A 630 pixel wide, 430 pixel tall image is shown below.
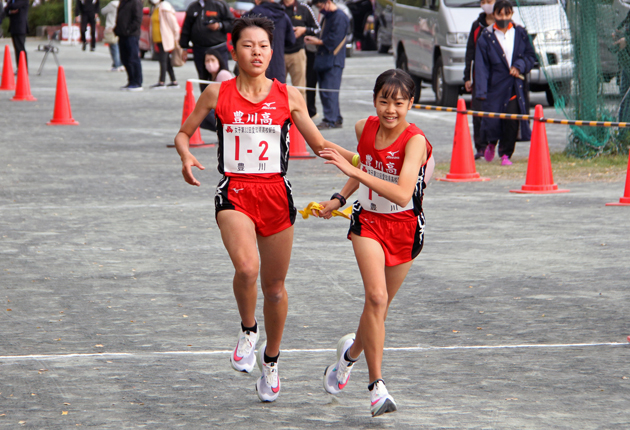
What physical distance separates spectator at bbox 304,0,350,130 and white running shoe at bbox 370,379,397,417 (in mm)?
11701

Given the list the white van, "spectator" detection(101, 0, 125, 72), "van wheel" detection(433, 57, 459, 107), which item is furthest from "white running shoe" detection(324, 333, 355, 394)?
"spectator" detection(101, 0, 125, 72)

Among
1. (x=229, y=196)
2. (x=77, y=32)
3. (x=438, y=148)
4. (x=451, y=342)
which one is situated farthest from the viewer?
(x=77, y=32)

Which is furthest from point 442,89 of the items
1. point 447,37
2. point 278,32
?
point 278,32

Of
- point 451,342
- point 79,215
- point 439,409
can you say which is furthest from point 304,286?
point 79,215

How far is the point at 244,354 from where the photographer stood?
4836 millimetres

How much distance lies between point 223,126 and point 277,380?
1.17m

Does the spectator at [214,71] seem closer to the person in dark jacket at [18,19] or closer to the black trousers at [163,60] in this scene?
the black trousers at [163,60]

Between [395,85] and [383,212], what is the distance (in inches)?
21.7

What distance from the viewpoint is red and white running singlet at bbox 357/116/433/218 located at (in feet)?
14.8

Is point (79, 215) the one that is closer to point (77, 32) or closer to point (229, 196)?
point (229, 196)

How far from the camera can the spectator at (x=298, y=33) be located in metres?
15.7

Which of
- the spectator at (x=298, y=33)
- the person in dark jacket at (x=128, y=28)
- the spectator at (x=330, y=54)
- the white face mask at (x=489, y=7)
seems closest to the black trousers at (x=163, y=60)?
the person in dark jacket at (x=128, y=28)

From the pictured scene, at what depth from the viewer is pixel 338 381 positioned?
181 inches

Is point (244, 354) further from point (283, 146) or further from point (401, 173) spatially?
point (401, 173)
